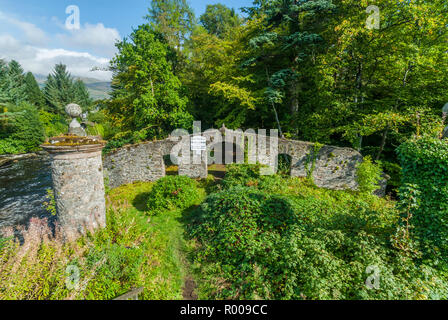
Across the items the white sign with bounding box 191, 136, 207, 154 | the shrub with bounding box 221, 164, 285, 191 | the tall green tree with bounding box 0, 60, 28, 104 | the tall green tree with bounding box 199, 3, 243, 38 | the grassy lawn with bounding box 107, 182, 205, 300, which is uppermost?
the tall green tree with bounding box 199, 3, 243, 38

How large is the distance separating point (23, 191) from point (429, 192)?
2011 centimetres

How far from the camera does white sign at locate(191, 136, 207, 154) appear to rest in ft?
39.6

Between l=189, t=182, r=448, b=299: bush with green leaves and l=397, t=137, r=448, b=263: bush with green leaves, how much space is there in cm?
57

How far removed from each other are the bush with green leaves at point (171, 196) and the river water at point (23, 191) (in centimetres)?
599

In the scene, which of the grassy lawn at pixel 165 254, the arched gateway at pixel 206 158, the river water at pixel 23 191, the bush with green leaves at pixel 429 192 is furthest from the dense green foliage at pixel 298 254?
the river water at pixel 23 191

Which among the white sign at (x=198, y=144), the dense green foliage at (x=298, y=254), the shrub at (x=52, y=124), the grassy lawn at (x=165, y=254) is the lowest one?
the grassy lawn at (x=165, y=254)

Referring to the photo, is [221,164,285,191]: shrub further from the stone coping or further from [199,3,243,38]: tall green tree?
[199,3,243,38]: tall green tree

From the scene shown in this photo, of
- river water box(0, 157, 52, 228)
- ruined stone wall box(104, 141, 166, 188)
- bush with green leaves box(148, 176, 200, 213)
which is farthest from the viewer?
ruined stone wall box(104, 141, 166, 188)

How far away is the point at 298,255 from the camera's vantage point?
15.4ft

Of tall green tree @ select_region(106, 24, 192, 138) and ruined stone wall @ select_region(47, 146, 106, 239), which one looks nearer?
ruined stone wall @ select_region(47, 146, 106, 239)

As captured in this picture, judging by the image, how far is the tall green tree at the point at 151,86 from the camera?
48.3 ft

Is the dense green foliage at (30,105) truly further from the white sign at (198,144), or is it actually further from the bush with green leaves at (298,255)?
the bush with green leaves at (298,255)

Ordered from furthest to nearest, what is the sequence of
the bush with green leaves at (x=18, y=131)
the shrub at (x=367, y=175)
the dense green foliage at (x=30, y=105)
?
the dense green foliage at (x=30, y=105)
the bush with green leaves at (x=18, y=131)
the shrub at (x=367, y=175)

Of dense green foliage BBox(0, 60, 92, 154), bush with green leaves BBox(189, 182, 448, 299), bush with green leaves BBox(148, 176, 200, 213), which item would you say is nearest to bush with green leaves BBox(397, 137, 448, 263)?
bush with green leaves BBox(189, 182, 448, 299)
